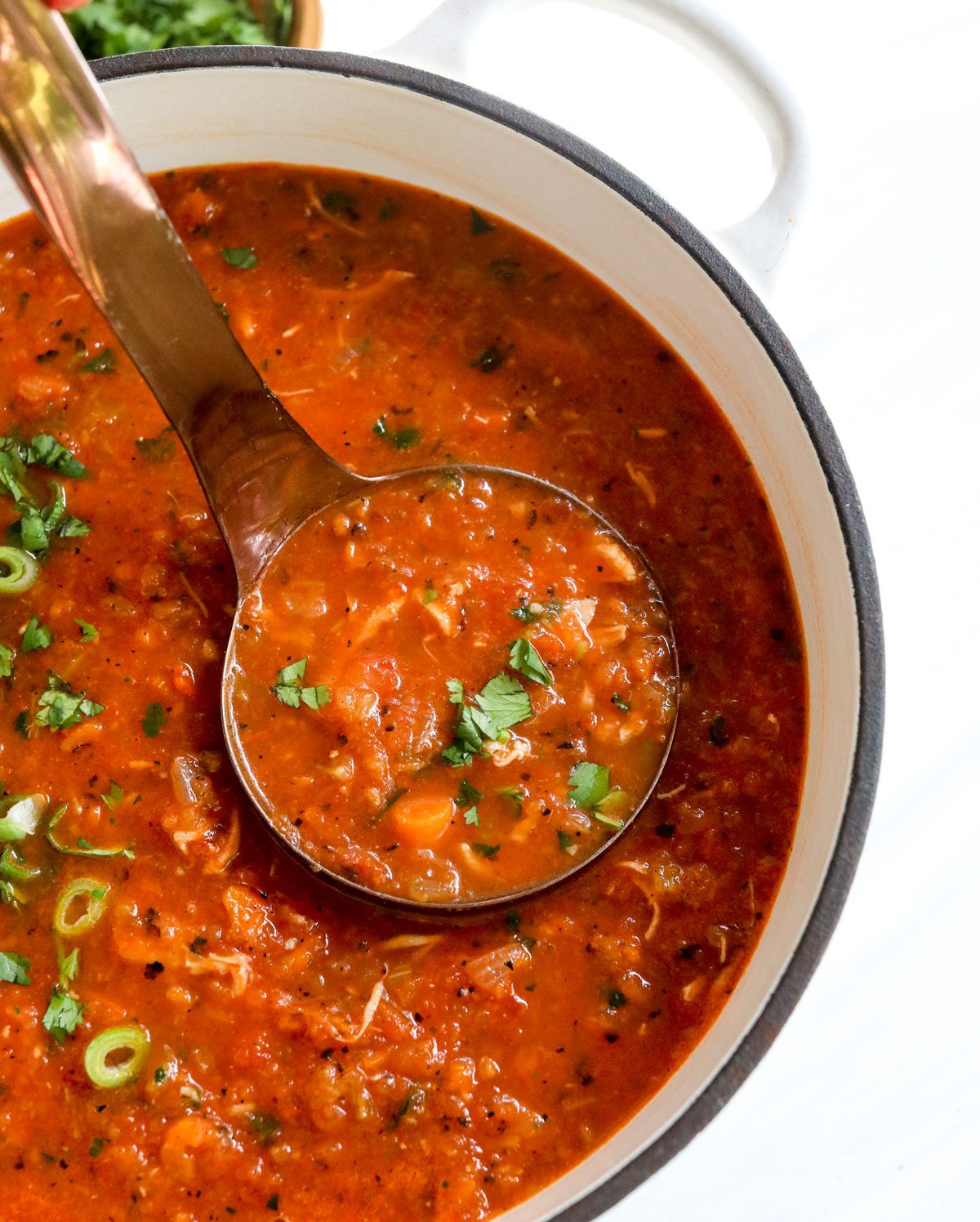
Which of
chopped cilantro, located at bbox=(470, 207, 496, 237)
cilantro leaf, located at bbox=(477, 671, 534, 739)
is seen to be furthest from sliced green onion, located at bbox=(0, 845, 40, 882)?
chopped cilantro, located at bbox=(470, 207, 496, 237)

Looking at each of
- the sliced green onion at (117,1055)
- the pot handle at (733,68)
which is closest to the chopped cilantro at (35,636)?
the sliced green onion at (117,1055)

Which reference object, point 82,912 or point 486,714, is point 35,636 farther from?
point 486,714

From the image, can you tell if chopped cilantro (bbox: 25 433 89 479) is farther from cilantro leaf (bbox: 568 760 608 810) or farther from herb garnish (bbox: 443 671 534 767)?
cilantro leaf (bbox: 568 760 608 810)

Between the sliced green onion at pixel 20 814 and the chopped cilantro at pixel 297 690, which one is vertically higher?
the chopped cilantro at pixel 297 690

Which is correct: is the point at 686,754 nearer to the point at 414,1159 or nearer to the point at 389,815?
the point at 389,815

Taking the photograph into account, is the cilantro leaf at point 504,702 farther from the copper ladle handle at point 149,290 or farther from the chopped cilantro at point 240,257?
the chopped cilantro at point 240,257
